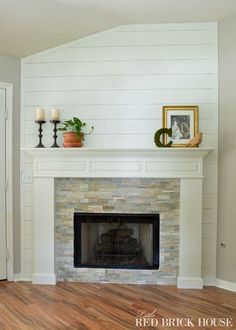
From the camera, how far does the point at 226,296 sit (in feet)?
9.01

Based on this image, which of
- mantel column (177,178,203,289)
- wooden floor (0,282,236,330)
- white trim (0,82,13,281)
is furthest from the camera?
white trim (0,82,13,281)

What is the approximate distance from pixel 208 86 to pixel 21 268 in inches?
115

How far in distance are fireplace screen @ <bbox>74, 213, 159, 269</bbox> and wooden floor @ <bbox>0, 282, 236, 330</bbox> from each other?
258 mm

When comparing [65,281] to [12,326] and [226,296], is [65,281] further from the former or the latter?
[226,296]

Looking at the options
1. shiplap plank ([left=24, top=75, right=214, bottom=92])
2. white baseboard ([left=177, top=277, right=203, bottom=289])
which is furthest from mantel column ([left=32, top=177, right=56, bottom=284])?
white baseboard ([left=177, top=277, right=203, bottom=289])

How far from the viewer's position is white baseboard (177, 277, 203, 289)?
2.92 metres

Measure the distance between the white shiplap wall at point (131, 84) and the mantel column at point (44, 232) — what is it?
0.53 feet

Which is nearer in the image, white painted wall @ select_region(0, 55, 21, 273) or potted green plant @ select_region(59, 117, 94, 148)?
potted green plant @ select_region(59, 117, 94, 148)

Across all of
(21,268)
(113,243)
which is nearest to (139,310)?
(113,243)

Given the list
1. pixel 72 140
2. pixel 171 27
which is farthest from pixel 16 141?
pixel 171 27

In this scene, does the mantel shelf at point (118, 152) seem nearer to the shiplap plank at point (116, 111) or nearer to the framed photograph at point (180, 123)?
the framed photograph at point (180, 123)

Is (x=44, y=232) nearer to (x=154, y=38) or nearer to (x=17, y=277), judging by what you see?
(x=17, y=277)

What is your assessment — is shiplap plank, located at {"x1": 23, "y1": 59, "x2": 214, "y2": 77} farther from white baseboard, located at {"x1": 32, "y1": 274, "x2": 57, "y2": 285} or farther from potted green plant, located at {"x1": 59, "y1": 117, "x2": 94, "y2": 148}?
white baseboard, located at {"x1": 32, "y1": 274, "x2": 57, "y2": 285}

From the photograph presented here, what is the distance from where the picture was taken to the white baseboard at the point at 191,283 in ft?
9.58
